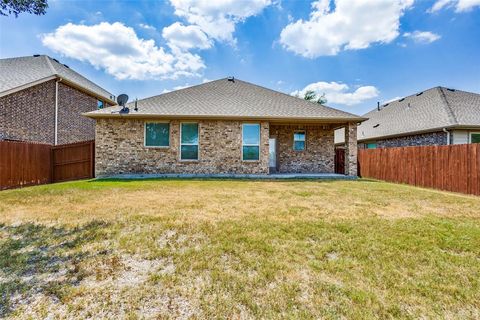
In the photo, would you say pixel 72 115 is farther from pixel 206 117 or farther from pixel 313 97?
pixel 313 97

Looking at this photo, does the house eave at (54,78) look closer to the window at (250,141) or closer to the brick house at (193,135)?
the brick house at (193,135)

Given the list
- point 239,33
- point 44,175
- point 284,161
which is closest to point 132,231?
point 44,175

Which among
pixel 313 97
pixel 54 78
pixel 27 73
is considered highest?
pixel 313 97

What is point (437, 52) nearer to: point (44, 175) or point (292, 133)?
point (292, 133)

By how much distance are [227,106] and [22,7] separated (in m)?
8.51

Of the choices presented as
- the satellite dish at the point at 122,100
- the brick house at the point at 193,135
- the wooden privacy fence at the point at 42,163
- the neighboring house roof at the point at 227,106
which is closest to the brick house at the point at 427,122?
the brick house at the point at 193,135

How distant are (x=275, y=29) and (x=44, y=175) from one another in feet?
45.2

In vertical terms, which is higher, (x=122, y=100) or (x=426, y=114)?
(x=122, y=100)

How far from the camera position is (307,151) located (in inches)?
567

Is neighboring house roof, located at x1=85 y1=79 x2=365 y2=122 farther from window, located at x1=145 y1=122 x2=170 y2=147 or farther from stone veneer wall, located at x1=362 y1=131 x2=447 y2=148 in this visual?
stone veneer wall, located at x1=362 y1=131 x2=447 y2=148

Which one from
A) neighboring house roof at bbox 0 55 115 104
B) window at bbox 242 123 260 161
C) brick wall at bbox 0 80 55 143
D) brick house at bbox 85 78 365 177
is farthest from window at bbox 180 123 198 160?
neighboring house roof at bbox 0 55 115 104

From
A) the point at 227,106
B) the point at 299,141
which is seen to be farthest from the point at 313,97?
the point at 227,106

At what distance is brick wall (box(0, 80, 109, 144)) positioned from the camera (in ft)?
37.3

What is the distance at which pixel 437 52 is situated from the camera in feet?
45.5
